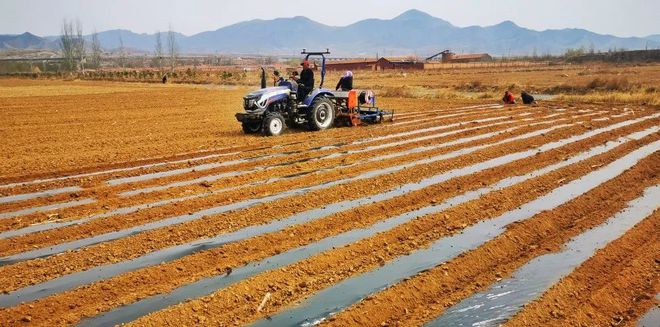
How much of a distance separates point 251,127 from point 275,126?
40.9 inches

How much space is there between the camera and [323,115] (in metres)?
13.9

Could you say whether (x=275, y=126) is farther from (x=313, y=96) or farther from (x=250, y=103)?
(x=313, y=96)

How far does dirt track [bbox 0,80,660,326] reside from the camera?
14.8ft

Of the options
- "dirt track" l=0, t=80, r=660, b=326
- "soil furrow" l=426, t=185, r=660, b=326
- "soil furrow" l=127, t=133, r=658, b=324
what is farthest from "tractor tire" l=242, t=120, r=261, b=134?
"soil furrow" l=426, t=185, r=660, b=326

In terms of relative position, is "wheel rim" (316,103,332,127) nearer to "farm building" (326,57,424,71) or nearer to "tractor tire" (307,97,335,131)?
"tractor tire" (307,97,335,131)

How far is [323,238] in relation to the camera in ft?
19.8

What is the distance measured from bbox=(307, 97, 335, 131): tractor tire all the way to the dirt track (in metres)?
0.80

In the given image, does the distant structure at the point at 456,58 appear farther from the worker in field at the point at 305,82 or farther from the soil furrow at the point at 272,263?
the soil furrow at the point at 272,263

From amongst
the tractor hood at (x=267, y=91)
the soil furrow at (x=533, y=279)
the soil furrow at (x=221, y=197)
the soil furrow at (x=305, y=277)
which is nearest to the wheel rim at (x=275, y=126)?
the tractor hood at (x=267, y=91)

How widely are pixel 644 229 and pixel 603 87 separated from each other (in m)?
25.0

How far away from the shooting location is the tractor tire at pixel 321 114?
13547mm

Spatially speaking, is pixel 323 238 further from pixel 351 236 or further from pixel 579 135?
pixel 579 135

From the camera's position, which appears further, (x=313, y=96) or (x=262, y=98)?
(x=313, y=96)

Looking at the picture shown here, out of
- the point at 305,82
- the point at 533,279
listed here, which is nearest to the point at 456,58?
the point at 305,82
